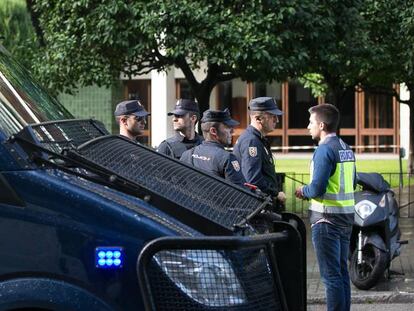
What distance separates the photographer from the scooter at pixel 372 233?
29.1 feet

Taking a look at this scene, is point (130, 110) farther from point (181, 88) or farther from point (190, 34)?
point (181, 88)

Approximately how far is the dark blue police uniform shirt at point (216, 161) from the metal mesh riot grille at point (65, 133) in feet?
5.14

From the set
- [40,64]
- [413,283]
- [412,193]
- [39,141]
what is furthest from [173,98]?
[39,141]

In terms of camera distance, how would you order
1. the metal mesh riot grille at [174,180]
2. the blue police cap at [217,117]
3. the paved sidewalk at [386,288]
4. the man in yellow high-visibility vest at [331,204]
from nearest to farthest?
the metal mesh riot grille at [174,180] < the man in yellow high-visibility vest at [331,204] < the blue police cap at [217,117] < the paved sidewalk at [386,288]

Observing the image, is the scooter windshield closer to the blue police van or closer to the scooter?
the blue police van

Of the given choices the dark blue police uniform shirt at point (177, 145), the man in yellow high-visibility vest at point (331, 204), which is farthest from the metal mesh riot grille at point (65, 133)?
the dark blue police uniform shirt at point (177, 145)

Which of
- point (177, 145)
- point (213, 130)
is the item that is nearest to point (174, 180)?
point (213, 130)

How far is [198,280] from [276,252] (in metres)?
0.76

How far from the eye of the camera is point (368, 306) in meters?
8.55

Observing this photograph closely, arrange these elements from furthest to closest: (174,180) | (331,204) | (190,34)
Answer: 1. (190,34)
2. (331,204)
3. (174,180)

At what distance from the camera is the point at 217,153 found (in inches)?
272

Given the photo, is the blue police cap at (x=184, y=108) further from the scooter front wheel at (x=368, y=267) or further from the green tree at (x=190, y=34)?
the green tree at (x=190, y=34)

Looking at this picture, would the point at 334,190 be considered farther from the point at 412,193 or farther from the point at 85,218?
the point at 412,193

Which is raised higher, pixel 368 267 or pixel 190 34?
pixel 190 34
